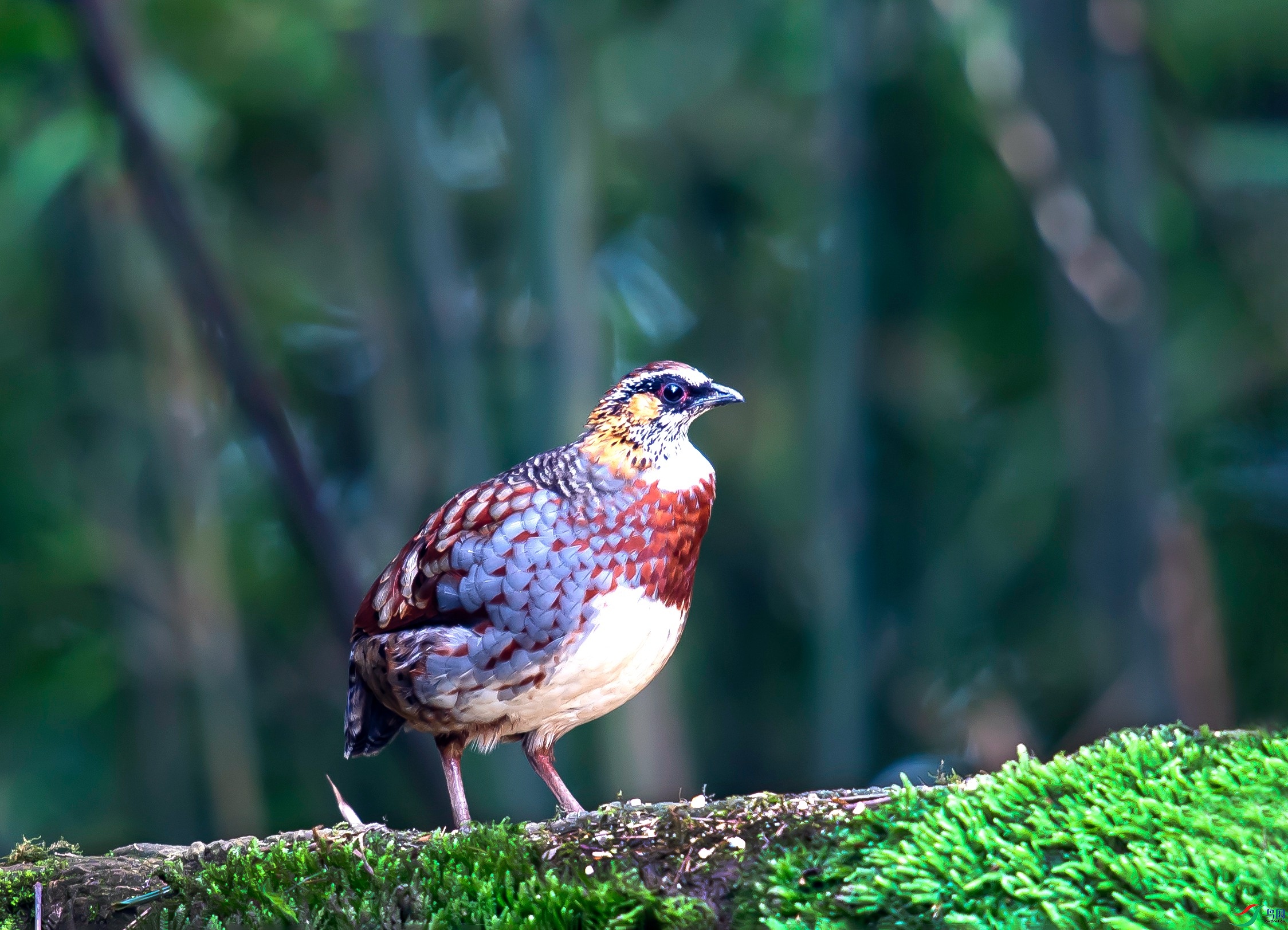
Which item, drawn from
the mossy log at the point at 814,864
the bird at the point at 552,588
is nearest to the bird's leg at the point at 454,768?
the bird at the point at 552,588

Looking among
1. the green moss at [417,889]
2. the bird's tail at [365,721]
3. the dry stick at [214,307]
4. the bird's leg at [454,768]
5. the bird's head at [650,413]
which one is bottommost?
the green moss at [417,889]

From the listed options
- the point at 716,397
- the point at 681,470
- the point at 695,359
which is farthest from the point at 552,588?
the point at 695,359

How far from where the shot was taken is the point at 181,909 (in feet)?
9.98

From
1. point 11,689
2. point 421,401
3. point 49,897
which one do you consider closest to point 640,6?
point 421,401

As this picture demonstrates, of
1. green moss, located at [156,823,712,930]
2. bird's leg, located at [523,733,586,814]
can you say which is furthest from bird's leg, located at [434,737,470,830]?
green moss, located at [156,823,712,930]

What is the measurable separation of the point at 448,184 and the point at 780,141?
3476mm

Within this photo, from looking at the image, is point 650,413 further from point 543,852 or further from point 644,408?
point 543,852

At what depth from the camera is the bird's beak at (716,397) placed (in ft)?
14.0

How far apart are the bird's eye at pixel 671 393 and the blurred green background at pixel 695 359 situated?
3519 millimetres

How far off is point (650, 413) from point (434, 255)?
4.90 metres

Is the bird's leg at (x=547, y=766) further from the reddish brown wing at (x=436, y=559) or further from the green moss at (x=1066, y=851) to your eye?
the green moss at (x=1066, y=851)

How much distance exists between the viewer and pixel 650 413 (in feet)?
13.8

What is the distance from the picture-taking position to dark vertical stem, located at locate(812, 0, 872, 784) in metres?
8.84

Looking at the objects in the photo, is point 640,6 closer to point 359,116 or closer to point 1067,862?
point 359,116
